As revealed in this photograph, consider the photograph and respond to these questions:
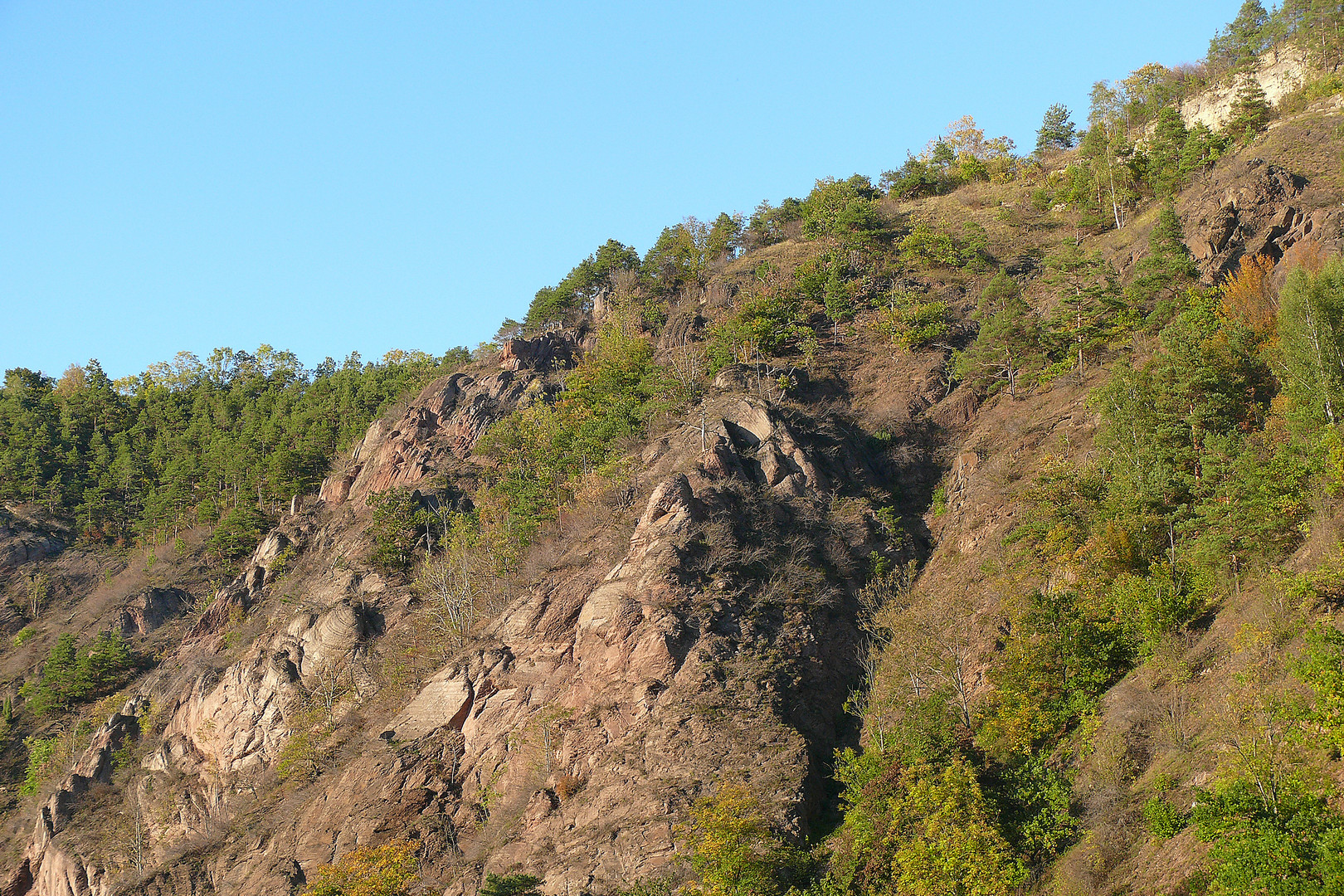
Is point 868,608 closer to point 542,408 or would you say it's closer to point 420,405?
point 542,408

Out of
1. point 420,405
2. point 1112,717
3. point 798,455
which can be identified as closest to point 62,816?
point 420,405

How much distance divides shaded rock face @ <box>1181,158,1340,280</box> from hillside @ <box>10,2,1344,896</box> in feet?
0.78

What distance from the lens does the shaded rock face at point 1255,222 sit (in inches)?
2186

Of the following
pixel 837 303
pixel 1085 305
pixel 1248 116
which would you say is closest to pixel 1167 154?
pixel 1248 116

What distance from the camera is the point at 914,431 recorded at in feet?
202

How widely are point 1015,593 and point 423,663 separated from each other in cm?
3000

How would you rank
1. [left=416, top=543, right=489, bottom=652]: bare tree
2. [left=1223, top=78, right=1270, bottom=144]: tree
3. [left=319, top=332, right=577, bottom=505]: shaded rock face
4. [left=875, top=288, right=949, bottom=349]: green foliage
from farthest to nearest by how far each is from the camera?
1. [left=319, top=332, right=577, bottom=505]: shaded rock face
2. [left=1223, top=78, right=1270, bottom=144]: tree
3. [left=875, top=288, right=949, bottom=349]: green foliage
4. [left=416, top=543, right=489, bottom=652]: bare tree

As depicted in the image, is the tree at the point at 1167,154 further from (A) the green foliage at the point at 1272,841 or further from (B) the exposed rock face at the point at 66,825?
(B) the exposed rock face at the point at 66,825

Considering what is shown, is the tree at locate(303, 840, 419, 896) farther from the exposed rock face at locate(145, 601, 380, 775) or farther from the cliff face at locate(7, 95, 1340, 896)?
the exposed rock face at locate(145, 601, 380, 775)

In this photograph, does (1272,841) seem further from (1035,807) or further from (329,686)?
(329,686)

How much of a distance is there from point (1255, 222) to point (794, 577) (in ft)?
105

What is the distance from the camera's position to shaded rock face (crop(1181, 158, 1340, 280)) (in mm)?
55531

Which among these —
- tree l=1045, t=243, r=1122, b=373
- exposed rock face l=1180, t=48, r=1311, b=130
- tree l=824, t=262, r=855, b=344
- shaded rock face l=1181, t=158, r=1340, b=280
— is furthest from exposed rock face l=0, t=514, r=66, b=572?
exposed rock face l=1180, t=48, r=1311, b=130

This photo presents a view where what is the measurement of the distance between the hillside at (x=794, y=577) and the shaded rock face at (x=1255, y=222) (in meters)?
0.24
